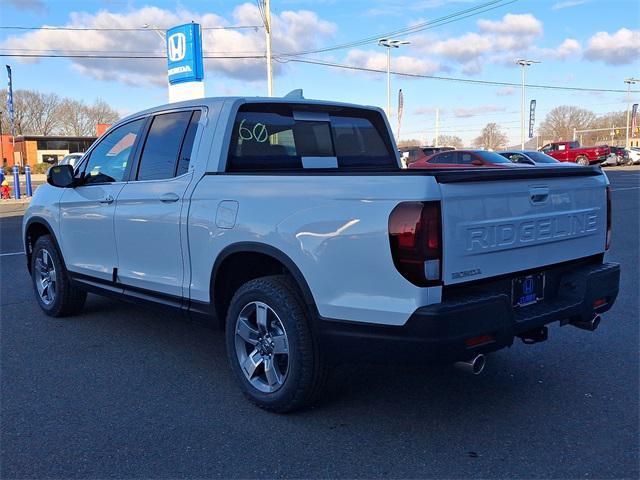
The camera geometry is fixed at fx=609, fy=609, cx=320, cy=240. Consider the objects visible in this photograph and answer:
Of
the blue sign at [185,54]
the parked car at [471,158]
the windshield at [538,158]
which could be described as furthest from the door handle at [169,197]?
the windshield at [538,158]

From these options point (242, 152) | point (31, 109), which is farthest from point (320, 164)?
point (31, 109)

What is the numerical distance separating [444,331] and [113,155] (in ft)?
11.3

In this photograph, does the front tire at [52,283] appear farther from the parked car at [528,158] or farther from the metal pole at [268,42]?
the parked car at [528,158]

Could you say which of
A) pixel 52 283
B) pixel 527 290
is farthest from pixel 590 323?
pixel 52 283

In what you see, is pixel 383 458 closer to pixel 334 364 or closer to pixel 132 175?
pixel 334 364

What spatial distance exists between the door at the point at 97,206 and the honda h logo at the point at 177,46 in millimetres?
20656

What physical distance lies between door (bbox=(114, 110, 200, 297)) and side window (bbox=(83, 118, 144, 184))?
0.24 m

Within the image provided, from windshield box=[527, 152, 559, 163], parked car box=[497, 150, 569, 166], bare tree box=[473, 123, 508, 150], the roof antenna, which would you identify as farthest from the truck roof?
bare tree box=[473, 123, 508, 150]

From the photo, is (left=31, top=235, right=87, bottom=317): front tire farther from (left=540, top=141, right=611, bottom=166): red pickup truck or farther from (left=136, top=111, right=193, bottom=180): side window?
(left=540, top=141, right=611, bottom=166): red pickup truck

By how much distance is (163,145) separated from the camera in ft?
14.9

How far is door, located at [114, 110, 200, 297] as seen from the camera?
420 cm

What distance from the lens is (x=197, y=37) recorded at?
24359mm

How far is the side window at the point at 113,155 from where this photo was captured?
194 inches

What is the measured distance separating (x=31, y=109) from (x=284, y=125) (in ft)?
331
